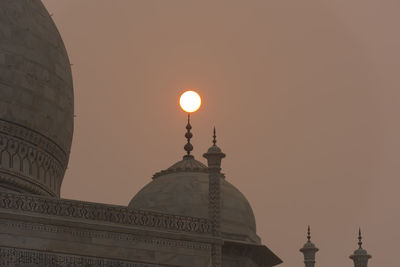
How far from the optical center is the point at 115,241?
15594mm

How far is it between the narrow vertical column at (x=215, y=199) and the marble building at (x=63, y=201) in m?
0.01

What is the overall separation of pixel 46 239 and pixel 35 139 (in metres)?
2.70

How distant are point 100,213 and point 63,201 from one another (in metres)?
0.48

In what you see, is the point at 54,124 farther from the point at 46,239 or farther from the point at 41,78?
the point at 46,239

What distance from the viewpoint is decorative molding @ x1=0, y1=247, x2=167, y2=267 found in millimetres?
14945

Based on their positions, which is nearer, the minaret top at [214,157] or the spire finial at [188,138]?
the minaret top at [214,157]

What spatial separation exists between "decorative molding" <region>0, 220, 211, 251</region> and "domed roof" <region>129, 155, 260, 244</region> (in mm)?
4396

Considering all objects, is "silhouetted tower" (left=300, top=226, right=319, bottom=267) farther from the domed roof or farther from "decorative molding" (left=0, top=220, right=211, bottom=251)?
"decorative molding" (left=0, top=220, right=211, bottom=251)

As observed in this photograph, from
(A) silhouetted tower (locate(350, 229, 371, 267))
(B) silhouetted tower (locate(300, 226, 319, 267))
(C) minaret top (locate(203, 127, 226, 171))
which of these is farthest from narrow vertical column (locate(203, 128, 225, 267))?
(A) silhouetted tower (locate(350, 229, 371, 267))

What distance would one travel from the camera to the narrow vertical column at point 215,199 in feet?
52.4

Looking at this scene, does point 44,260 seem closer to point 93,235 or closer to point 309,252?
point 93,235

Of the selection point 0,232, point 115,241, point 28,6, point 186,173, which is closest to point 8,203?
point 0,232

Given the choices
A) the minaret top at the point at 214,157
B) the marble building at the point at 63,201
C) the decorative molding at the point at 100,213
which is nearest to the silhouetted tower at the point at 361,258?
the marble building at the point at 63,201

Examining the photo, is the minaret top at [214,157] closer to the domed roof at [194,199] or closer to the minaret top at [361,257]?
the domed roof at [194,199]
